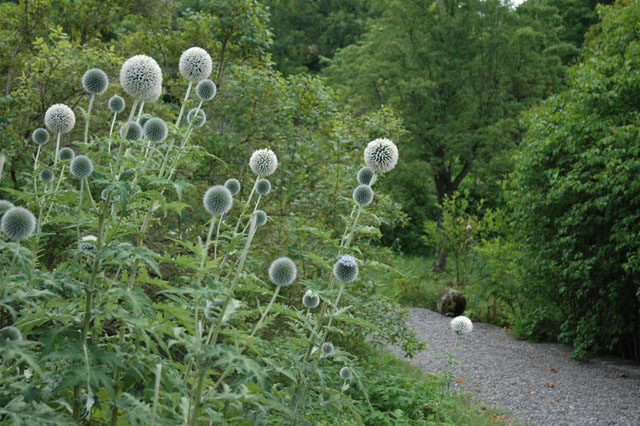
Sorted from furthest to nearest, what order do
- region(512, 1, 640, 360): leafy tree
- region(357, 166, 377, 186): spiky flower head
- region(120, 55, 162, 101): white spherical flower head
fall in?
region(512, 1, 640, 360): leafy tree, region(357, 166, 377, 186): spiky flower head, region(120, 55, 162, 101): white spherical flower head

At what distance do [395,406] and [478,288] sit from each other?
591 cm

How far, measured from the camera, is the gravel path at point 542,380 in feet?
20.1

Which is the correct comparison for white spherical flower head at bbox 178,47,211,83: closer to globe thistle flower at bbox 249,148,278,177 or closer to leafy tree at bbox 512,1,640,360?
globe thistle flower at bbox 249,148,278,177

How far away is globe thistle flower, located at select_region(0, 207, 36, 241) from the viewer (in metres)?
1.89

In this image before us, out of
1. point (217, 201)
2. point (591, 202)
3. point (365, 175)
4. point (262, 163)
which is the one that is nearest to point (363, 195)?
point (365, 175)

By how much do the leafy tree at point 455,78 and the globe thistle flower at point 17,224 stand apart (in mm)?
13053

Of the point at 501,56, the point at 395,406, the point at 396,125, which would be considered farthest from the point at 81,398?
the point at 501,56

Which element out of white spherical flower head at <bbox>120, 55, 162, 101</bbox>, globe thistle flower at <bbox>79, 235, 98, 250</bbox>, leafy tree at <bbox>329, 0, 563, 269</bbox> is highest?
leafy tree at <bbox>329, 0, 563, 269</bbox>

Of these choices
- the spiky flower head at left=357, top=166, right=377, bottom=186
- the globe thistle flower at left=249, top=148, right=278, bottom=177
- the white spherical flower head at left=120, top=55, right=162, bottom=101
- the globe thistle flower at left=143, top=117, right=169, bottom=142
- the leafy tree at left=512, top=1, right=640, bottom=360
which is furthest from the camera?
the leafy tree at left=512, top=1, right=640, bottom=360

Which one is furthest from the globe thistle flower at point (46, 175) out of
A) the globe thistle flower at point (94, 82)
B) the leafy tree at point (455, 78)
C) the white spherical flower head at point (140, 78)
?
the leafy tree at point (455, 78)

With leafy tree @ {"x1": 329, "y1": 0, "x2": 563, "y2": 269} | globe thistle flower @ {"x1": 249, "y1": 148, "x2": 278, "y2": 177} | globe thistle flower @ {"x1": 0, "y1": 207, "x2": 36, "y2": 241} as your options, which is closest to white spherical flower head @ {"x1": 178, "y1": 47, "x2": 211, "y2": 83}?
globe thistle flower @ {"x1": 249, "y1": 148, "x2": 278, "y2": 177}

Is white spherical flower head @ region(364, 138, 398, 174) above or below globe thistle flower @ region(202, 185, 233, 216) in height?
above

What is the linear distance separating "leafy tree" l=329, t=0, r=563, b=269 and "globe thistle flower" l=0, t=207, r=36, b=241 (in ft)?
42.8

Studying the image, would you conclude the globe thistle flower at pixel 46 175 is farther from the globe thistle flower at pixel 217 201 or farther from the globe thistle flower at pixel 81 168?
the globe thistle flower at pixel 217 201
